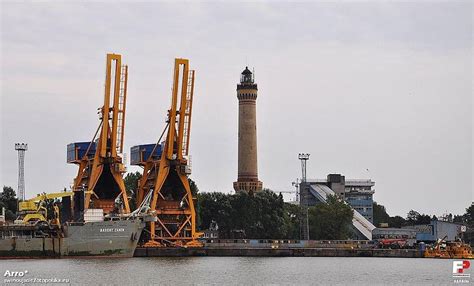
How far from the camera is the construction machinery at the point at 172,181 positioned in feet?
367

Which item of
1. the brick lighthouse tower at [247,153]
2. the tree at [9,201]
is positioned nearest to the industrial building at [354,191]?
the brick lighthouse tower at [247,153]

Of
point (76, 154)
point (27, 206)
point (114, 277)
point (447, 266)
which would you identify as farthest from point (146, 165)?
point (114, 277)

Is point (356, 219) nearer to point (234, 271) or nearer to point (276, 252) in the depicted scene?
point (276, 252)

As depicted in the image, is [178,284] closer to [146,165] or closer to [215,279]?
[215,279]

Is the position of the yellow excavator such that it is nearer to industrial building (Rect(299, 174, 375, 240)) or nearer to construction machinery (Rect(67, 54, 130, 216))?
construction machinery (Rect(67, 54, 130, 216))

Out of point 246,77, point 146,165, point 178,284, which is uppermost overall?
point 246,77

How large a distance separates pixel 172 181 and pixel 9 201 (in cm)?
3550

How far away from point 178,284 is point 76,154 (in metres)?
48.5

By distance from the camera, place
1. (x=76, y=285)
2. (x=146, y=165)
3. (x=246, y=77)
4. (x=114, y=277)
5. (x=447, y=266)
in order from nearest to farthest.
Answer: (x=76, y=285)
(x=114, y=277)
(x=447, y=266)
(x=146, y=165)
(x=246, y=77)

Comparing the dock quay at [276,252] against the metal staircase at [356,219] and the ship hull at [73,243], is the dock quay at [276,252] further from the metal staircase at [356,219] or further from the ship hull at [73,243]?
the metal staircase at [356,219]

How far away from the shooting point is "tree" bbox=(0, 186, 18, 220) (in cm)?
13650

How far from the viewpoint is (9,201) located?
142 metres

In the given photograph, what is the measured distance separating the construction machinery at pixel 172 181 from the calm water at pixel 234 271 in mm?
7940

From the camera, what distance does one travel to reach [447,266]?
9812cm
